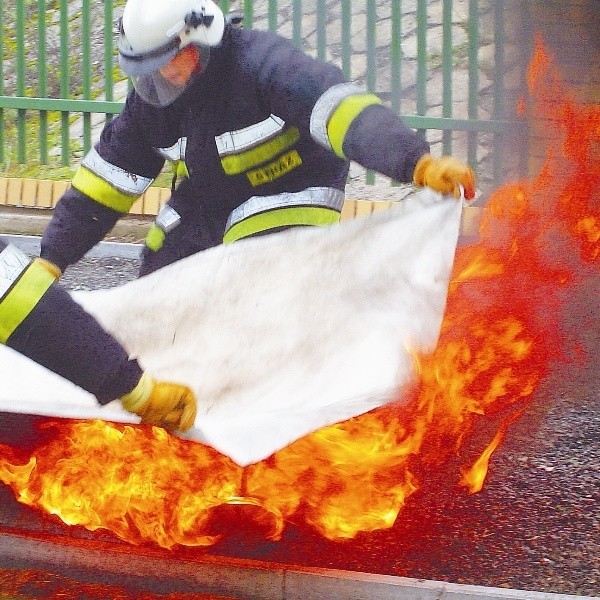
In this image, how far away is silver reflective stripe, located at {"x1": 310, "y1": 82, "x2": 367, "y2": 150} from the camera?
339 cm

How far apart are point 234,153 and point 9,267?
5.18 feet

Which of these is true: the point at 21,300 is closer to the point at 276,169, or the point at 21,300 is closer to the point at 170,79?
the point at 170,79

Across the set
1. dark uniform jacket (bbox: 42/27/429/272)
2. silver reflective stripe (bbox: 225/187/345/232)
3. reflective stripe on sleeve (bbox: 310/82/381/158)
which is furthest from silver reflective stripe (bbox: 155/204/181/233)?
reflective stripe on sleeve (bbox: 310/82/381/158)

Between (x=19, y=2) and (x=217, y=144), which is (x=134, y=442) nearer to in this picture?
(x=217, y=144)

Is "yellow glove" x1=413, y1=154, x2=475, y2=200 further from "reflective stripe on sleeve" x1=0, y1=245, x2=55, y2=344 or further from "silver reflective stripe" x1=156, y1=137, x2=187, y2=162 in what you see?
"reflective stripe on sleeve" x1=0, y1=245, x2=55, y2=344

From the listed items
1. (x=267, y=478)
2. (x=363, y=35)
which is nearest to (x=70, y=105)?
(x=363, y=35)

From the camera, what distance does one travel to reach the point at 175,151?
→ 3.99 m

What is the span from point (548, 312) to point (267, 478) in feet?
10.1

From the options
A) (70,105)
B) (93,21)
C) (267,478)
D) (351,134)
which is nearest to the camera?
(267,478)

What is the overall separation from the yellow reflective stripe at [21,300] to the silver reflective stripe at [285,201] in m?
1.62

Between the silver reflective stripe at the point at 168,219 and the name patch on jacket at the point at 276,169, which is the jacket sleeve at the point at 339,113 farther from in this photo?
the silver reflective stripe at the point at 168,219

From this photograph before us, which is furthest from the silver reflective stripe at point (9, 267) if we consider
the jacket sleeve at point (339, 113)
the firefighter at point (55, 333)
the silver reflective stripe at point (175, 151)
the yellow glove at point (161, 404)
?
the silver reflective stripe at point (175, 151)

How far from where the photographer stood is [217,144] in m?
3.80

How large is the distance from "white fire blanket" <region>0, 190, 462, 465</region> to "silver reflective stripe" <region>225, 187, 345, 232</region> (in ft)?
1.40
